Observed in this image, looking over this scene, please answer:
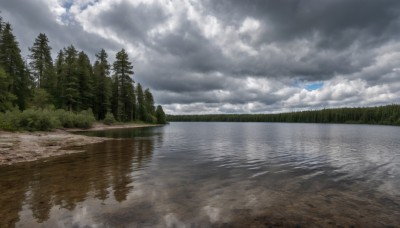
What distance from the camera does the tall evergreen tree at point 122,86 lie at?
2960 inches

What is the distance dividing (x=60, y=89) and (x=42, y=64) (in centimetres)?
929

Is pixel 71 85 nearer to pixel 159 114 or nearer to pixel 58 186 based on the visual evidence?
pixel 159 114

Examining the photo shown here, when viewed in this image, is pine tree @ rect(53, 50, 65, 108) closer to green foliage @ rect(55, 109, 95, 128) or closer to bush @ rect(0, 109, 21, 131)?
green foliage @ rect(55, 109, 95, 128)

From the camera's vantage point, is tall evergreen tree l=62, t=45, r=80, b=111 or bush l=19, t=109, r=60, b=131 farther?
tall evergreen tree l=62, t=45, r=80, b=111

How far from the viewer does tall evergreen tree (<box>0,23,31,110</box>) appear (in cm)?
4817

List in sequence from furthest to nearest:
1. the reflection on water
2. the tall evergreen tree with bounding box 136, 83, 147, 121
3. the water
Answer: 1. the tall evergreen tree with bounding box 136, 83, 147, 121
2. the reflection on water
3. the water

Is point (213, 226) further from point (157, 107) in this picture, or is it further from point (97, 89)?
point (157, 107)

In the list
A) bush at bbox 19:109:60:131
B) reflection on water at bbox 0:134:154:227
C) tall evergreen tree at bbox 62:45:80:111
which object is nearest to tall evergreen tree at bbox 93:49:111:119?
tall evergreen tree at bbox 62:45:80:111

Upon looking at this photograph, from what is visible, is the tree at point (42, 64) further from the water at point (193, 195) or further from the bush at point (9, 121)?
the water at point (193, 195)

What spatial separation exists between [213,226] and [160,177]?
6.60 meters

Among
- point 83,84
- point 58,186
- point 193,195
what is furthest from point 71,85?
point 193,195

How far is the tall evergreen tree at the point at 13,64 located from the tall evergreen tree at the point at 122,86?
2799 cm

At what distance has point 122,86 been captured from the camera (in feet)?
253

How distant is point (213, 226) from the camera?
23.1 ft
